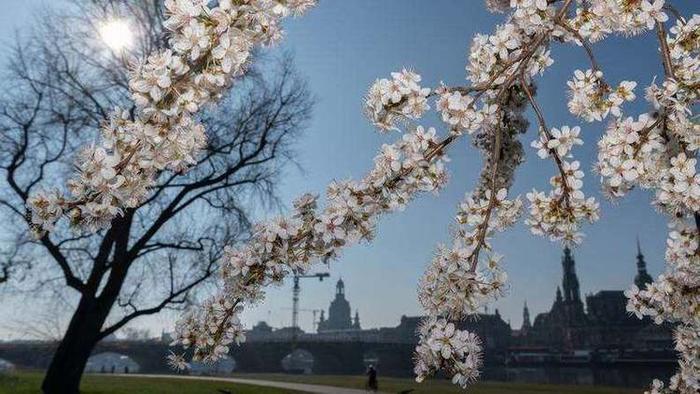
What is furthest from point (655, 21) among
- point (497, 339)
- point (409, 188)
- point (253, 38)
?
point (497, 339)

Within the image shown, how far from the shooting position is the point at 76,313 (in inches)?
623

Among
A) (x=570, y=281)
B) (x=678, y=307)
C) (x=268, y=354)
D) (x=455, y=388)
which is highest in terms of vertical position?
(x=570, y=281)

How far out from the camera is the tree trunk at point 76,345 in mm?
15609

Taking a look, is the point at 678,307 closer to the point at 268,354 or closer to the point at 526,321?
the point at 268,354

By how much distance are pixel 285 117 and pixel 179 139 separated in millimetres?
15014

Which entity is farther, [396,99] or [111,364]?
[111,364]

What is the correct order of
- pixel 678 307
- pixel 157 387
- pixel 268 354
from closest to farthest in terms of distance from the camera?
pixel 678 307 < pixel 157 387 < pixel 268 354

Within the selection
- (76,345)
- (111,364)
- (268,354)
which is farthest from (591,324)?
(76,345)

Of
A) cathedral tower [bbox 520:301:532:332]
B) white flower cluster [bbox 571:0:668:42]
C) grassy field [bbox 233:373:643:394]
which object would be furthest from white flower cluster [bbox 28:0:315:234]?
cathedral tower [bbox 520:301:532:332]

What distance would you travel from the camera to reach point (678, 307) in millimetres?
4879

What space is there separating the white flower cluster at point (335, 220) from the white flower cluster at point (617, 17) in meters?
1.29

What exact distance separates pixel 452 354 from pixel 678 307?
124 inches

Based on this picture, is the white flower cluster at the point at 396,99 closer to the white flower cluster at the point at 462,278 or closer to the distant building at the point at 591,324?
the white flower cluster at the point at 462,278

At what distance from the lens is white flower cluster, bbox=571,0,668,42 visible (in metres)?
3.21
